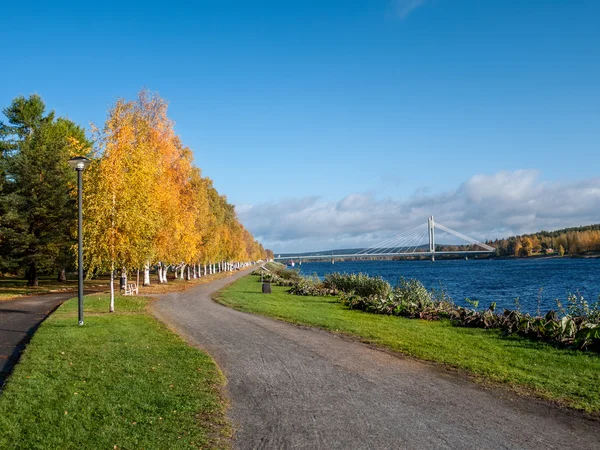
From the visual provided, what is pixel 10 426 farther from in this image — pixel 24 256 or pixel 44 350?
pixel 24 256

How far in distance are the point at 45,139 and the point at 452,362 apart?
35.1m

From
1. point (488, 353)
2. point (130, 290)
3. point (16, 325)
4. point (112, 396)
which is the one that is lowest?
point (488, 353)

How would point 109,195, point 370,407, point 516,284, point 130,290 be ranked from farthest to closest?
point 516,284 → point 130,290 → point 109,195 → point 370,407

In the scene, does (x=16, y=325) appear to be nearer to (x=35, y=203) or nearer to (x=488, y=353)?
(x=488, y=353)

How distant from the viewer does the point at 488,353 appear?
10.6 meters

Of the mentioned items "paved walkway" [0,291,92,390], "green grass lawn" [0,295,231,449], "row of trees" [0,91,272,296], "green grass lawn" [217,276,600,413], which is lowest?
"green grass lawn" [217,276,600,413]

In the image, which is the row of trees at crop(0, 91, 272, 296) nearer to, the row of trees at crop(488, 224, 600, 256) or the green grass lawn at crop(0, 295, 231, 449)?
the green grass lawn at crop(0, 295, 231, 449)

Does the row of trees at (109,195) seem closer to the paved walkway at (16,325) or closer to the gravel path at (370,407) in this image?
the paved walkway at (16,325)

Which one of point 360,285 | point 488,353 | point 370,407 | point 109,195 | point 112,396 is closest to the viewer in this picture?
point 370,407

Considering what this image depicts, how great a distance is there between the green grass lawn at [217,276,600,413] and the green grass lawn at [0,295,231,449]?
4.94m

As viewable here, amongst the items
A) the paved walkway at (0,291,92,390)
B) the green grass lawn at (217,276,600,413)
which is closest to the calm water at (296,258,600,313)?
the green grass lawn at (217,276,600,413)

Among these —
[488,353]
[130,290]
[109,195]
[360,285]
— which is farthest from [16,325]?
[360,285]

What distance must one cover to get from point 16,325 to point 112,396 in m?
10.1

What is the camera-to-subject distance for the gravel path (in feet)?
19.1
